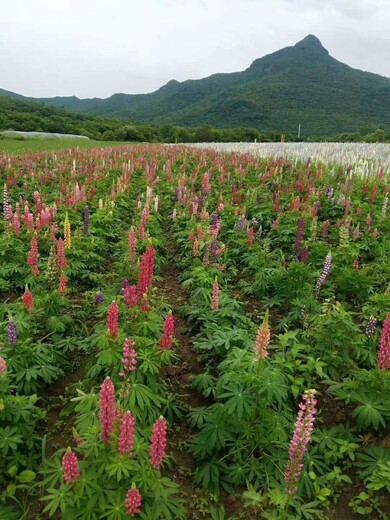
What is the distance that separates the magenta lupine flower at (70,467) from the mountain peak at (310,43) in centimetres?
18167

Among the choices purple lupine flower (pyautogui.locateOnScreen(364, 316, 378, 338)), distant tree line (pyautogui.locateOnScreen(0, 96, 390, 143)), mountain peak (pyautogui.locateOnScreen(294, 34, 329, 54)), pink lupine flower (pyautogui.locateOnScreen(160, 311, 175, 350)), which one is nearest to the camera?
pink lupine flower (pyautogui.locateOnScreen(160, 311, 175, 350))

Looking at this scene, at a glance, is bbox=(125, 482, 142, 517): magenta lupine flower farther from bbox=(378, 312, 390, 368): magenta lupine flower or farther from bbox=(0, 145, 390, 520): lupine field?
bbox=(378, 312, 390, 368): magenta lupine flower

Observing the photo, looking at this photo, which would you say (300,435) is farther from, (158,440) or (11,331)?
(11,331)

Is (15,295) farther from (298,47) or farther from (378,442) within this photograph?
(298,47)

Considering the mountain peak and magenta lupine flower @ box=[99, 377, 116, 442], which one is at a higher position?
the mountain peak

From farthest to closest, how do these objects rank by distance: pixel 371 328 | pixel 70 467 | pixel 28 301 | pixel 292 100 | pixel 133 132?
pixel 292 100
pixel 133 132
pixel 371 328
pixel 28 301
pixel 70 467

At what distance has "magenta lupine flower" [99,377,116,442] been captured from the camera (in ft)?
7.89

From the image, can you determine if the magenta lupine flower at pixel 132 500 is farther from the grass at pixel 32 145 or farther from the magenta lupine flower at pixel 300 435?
the grass at pixel 32 145

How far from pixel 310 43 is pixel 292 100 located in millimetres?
73175

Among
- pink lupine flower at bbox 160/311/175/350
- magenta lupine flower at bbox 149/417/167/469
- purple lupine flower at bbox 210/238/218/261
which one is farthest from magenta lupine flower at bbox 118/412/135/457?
purple lupine flower at bbox 210/238/218/261

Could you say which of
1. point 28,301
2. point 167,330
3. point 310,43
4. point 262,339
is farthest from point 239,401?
point 310,43

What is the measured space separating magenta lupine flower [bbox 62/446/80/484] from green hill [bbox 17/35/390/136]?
276ft

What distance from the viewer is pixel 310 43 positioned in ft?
520

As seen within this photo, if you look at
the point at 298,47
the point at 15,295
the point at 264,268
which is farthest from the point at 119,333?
the point at 298,47
